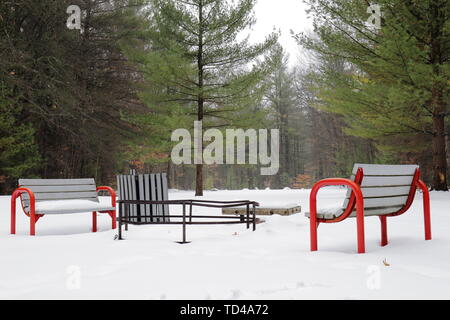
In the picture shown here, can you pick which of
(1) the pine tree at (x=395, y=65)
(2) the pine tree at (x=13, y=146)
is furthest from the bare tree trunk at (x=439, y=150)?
(2) the pine tree at (x=13, y=146)

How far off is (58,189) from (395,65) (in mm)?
8820

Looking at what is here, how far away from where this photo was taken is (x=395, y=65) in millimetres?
10625

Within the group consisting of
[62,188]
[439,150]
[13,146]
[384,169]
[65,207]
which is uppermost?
[13,146]

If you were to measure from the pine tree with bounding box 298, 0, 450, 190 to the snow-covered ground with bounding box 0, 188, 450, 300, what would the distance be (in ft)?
19.9

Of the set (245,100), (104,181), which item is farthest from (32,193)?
(104,181)

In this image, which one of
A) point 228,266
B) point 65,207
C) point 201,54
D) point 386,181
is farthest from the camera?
point 201,54

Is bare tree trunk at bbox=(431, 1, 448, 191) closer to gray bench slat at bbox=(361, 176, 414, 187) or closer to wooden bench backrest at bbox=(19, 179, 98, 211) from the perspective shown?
gray bench slat at bbox=(361, 176, 414, 187)

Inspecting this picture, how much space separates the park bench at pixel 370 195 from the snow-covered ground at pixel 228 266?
0.31 m

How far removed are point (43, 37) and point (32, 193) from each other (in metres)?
11.2

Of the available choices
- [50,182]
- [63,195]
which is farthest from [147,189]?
[50,182]

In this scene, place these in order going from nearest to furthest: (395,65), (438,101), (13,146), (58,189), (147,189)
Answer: (147,189), (58,189), (395,65), (438,101), (13,146)

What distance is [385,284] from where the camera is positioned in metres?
2.69

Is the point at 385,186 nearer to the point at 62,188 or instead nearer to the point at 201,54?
the point at 62,188

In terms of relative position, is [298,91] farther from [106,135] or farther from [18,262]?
[18,262]
